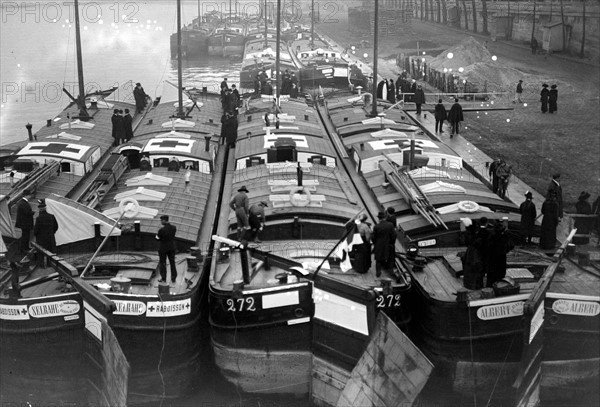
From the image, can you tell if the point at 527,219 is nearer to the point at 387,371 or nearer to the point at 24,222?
the point at 387,371

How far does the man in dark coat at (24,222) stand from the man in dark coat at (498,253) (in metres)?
8.91

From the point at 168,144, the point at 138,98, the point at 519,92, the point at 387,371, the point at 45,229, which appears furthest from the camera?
the point at 519,92

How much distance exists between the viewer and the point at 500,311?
14.8m

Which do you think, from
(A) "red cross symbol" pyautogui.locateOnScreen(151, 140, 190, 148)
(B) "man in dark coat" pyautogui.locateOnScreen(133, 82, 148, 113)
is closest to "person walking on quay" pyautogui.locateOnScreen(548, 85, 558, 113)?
(B) "man in dark coat" pyautogui.locateOnScreen(133, 82, 148, 113)

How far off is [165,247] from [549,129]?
26.6 m

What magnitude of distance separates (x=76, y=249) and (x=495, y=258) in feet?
26.7

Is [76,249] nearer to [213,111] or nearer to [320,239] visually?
[320,239]

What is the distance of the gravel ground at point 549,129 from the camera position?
99.5 ft

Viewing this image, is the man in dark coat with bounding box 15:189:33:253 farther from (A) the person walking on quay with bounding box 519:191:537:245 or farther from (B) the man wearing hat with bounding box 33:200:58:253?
(A) the person walking on quay with bounding box 519:191:537:245

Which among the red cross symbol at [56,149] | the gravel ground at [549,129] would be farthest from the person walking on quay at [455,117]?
the red cross symbol at [56,149]

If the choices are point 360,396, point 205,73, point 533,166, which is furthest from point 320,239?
point 205,73

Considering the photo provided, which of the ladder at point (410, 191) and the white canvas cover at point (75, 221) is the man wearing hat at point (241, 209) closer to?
the white canvas cover at point (75, 221)

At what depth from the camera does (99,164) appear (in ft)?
82.6

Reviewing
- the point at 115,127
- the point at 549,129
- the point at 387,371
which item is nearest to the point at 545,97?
the point at 549,129
